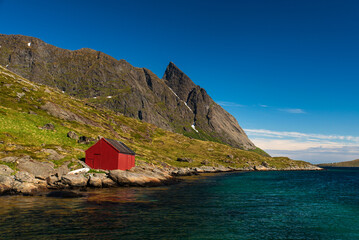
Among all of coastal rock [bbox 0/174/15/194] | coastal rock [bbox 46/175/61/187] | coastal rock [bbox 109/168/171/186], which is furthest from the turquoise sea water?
coastal rock [bbox 109/168/171/186]

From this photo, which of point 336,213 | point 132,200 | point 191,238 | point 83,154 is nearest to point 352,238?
point 336,213

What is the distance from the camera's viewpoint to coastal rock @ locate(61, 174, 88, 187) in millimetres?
49406

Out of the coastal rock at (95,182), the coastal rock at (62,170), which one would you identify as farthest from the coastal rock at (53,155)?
the coastal rock at (95,182)

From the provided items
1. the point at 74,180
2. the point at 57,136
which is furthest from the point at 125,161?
the point at 57,136

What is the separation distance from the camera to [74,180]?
4997 cm

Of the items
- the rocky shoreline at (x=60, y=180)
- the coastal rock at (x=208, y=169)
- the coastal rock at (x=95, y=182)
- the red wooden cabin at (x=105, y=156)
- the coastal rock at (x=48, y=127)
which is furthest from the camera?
the coastal rock at (x=208, y=169)

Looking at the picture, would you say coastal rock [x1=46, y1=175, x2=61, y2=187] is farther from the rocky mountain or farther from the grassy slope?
the grassy slope

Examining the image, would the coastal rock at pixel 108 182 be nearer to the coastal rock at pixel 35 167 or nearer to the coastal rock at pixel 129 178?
the coastal rock at pixel 129 178

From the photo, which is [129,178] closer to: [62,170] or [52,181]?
[62,170]

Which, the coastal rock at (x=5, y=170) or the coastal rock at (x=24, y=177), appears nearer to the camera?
the coastal rock at (x=5, y=170)

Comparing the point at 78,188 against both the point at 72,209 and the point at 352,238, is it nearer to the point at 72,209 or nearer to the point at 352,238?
the point at 72,209

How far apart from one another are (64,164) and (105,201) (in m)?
24.3

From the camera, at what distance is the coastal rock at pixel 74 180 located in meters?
49.4

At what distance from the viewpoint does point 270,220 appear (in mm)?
29906
